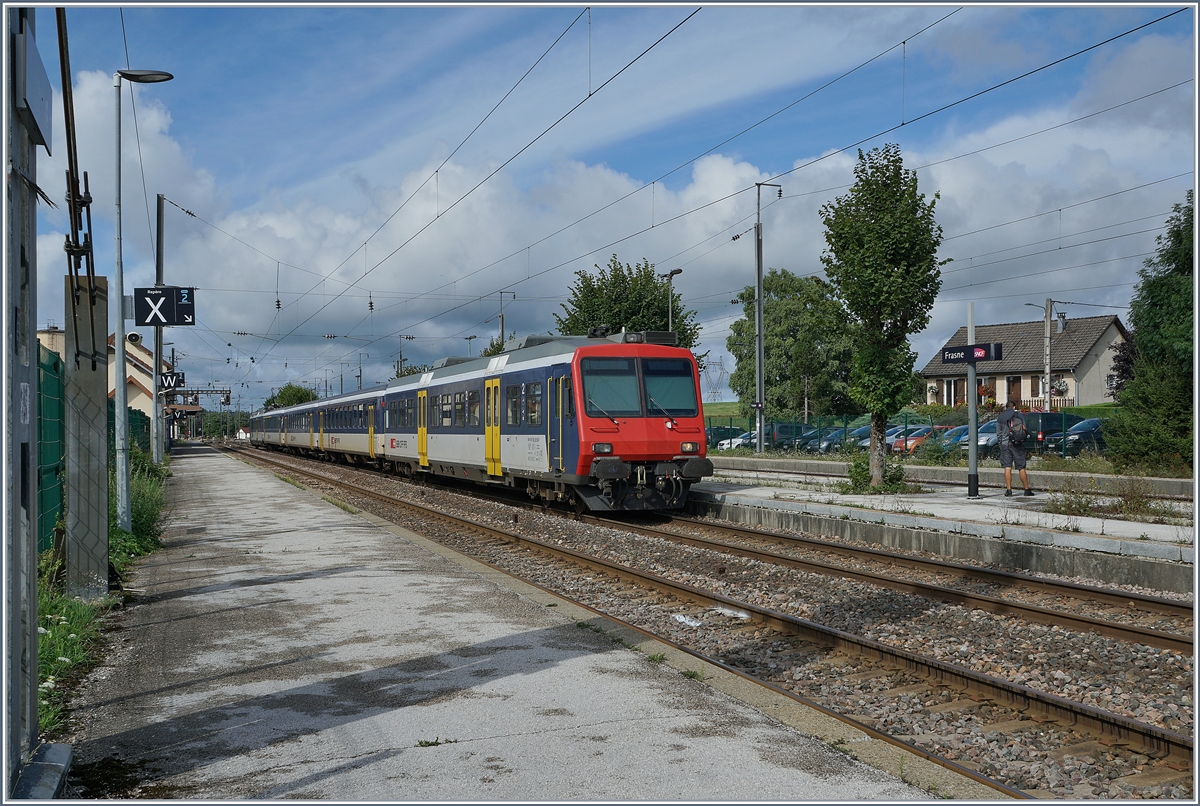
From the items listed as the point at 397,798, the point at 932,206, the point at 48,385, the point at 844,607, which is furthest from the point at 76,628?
the point at 932,206

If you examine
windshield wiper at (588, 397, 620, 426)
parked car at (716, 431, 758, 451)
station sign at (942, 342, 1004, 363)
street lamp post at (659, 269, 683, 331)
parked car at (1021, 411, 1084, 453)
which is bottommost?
parked car at (716, 431, 758, 451)

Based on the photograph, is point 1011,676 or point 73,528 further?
point 73,528

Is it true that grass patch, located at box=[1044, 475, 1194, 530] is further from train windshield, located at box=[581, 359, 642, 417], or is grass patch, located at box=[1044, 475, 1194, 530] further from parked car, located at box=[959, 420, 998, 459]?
parked car, located at box=[959, 420, 998, 459]

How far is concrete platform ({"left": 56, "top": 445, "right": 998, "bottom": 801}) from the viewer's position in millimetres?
4590

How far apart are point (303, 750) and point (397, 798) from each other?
34.4 inches

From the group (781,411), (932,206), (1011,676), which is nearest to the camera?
(1011,676)

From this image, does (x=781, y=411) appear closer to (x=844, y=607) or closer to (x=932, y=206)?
(x=932, y=206)

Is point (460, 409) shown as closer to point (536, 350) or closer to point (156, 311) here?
point (536, 350)

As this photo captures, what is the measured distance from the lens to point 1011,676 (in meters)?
7.12

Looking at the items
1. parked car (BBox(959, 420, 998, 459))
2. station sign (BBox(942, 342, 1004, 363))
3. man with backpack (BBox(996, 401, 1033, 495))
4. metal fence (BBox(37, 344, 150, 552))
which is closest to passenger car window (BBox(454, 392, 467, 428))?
station sign (BBox(942, 342, 1004, 363))

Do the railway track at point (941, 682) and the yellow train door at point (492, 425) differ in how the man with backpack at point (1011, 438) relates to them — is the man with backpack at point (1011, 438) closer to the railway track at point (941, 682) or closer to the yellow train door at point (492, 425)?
the railway track at point (941, 682)

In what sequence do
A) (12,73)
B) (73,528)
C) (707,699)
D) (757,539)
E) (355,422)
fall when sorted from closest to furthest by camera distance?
(12,73) → (707,699) → (73,528) → (757,539) → (355,422)

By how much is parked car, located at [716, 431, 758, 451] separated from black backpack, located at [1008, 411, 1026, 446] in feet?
83.3

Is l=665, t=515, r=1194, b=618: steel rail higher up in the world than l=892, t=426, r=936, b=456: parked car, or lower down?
lower down
